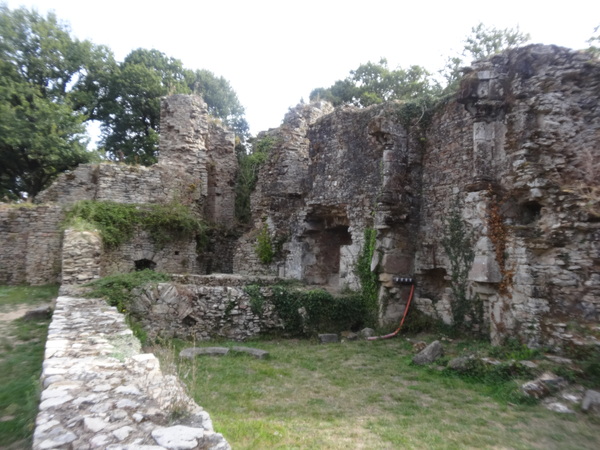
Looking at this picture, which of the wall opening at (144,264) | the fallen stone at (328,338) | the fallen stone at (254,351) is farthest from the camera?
the wall opening at (144,264)

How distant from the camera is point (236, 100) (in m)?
35.5

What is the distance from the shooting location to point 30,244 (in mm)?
14656

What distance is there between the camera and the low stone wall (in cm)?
921

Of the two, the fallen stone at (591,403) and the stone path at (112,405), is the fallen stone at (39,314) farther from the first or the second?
the fallen stone at (591,403)

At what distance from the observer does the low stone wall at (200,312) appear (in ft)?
30.2

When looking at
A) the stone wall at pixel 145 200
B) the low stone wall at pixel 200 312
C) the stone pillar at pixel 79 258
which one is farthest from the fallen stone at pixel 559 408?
the stone wall at pixel 145 200

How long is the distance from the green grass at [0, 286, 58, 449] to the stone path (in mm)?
472

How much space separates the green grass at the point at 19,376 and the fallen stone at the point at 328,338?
18.9ft

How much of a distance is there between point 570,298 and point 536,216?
172 cm

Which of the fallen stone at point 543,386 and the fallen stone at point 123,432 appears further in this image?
the fallen stone at point 543,386

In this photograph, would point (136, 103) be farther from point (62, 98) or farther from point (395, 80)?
point (395, 80)

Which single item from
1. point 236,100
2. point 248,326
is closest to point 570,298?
point 248,326

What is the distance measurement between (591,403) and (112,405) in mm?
5447

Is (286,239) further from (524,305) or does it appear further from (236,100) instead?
(236,100)
